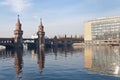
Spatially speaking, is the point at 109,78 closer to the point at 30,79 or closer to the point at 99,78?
the point at 99,78

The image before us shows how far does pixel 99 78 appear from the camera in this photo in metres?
50.7

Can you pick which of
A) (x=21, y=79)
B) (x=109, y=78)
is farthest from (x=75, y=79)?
(x=21, y=79)

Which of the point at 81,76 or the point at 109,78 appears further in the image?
the point at 81,76

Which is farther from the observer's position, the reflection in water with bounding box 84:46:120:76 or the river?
the reflection in water with bounding box 84:46:120:76

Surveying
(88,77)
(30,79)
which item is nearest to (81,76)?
(88,77)

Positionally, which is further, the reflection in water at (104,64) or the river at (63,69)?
the reflection in water at (104,64)

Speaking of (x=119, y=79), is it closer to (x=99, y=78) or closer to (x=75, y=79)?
(x=99, y=78)

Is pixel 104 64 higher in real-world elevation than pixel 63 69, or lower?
higher

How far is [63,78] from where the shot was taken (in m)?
52.3

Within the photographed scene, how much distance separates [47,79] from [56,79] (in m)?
1.86

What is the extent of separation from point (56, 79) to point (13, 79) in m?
8.69

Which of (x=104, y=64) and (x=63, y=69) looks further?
(x=104, y=64)

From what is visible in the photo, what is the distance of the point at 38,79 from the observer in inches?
2048

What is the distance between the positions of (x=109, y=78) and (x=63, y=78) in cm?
892
